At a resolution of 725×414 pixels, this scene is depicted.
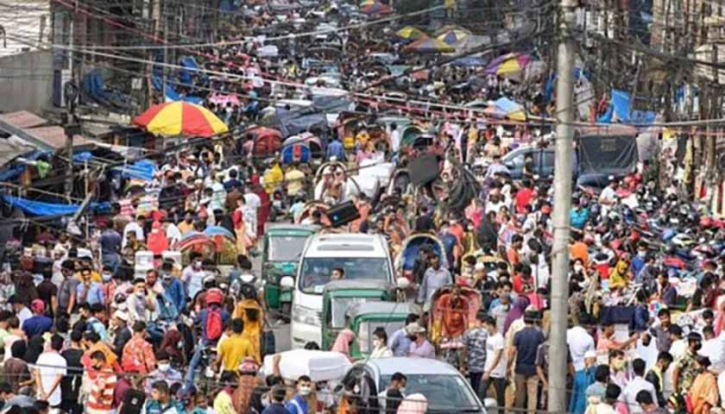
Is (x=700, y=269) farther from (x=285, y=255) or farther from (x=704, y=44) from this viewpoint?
(x=704, y=44)

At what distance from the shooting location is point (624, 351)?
72.8ft

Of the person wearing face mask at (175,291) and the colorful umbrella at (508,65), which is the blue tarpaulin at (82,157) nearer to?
the person wearing face mask at (175,291)

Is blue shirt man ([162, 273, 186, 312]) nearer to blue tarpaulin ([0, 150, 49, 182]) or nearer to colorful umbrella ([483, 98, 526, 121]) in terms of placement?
blue tarpaulin ([0, 150, 49, 182])

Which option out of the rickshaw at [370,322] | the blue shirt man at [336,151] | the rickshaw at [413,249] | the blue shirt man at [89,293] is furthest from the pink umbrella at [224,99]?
the rickshaw at [370,322]

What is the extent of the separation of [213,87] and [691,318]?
111 feet

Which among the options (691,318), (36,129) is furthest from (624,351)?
(36,129)

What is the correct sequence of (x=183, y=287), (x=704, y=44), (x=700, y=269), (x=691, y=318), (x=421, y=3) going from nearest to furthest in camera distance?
1. (x=691, y=318)
2. (x=183, y=287)
3. (x=700, y=269)
4. (x=704, y=44)
5. (x=421, y=3)

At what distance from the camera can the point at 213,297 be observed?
980 inches

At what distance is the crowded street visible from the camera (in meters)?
20.5

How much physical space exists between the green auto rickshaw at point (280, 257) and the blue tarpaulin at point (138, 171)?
6.20m

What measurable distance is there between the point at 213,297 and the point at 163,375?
4186 mm

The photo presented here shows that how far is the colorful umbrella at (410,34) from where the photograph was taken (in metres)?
79.6

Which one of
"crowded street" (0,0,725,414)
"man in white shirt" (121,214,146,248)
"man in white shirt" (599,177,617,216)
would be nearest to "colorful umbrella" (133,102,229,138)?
"crowded street" (0,0,725,414)

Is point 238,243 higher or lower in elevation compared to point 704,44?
lower
